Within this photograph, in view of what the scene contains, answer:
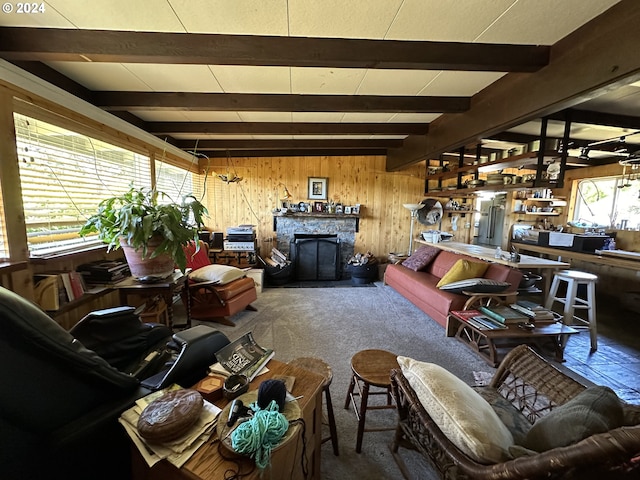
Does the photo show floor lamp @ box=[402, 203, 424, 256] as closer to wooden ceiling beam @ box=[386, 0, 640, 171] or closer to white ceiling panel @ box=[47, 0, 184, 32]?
wooden ceiling beam @ box=[386, 0, 640, 171]

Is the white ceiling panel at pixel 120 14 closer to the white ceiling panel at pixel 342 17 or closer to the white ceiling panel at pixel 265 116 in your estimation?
the white ceiling panel at pixel 342 17

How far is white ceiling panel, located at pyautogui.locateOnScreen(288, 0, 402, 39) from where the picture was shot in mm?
1380

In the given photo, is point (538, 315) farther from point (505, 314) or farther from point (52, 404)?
point (52, 404)

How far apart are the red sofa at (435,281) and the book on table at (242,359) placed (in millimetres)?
2316

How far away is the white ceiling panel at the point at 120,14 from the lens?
138cm

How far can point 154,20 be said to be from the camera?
150 cm

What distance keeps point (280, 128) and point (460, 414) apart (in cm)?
Answer: 346

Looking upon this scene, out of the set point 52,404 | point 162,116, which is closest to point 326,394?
point 52,404

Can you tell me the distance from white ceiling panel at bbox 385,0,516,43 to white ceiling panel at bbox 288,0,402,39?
0.25 ft

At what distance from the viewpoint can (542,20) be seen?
1.48 metres

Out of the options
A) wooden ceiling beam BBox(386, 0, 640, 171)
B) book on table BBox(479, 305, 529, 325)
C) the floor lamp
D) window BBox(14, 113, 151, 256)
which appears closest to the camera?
wooden ceiling beam BBox(386, 0, 640, 171)

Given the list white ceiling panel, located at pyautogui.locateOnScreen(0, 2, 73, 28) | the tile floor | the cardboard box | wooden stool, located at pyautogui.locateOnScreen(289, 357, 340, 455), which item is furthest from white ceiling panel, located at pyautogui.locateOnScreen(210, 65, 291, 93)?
the tile floor

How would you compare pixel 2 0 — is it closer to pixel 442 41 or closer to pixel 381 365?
pixel 442 41

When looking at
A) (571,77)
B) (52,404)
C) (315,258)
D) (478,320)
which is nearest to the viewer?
(52,404)
